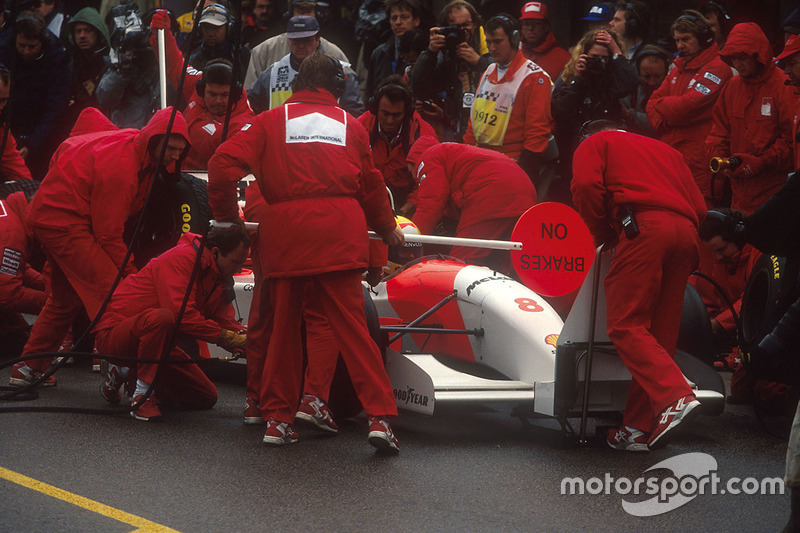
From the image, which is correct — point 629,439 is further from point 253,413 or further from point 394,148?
point 394,148

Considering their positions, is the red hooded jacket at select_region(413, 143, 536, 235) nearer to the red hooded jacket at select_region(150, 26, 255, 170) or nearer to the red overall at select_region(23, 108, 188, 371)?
the red hooded jacket at select_region(150, 26, 255, 170)

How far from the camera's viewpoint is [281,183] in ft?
19.2

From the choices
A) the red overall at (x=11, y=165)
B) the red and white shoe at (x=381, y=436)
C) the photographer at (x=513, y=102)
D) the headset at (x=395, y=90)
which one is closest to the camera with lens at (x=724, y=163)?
the photographer at (x=513, y=102)

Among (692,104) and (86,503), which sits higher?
(692,104)

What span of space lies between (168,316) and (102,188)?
1.09m

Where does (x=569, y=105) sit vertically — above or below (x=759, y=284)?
above

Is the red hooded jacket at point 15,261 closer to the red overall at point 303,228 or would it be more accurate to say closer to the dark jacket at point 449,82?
the red overall at point 303,228

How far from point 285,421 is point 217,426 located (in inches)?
22.8

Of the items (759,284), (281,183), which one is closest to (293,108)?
(281,183)

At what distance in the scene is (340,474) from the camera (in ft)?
17.4

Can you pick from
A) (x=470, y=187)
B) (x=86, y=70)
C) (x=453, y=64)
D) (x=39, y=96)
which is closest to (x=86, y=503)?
(x=470, y=187)

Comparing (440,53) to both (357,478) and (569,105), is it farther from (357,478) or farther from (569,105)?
(357,478)

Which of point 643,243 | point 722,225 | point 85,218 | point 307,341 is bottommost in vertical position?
point 307,341

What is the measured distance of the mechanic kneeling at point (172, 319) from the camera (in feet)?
21.2
